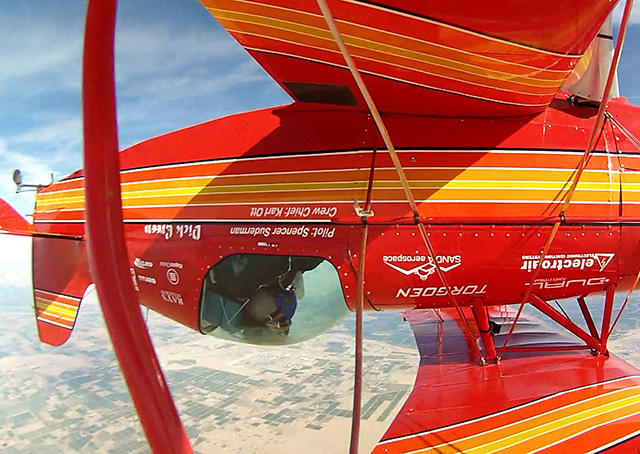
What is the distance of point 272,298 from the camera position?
3225 mm

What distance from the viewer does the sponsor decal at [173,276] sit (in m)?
3.37

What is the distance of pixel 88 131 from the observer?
139cm

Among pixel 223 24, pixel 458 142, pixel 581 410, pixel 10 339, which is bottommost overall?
pixel 10 339

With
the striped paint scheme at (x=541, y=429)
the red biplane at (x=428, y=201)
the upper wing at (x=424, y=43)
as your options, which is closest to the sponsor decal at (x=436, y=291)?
the red biplane at (x=428, y=201)

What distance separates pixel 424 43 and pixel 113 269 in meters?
1.62

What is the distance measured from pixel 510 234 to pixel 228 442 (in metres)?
6.19

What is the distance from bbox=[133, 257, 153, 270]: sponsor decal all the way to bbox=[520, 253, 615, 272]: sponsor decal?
299 cm

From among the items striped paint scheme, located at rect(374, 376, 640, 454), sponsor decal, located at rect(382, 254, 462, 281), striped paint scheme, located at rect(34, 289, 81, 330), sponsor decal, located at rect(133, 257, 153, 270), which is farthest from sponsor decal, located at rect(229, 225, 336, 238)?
striped paint scheme, located at rect(34, 289, 81, 330)

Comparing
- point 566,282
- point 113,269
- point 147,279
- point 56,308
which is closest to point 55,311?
point 56,308

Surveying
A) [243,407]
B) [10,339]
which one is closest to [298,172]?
[243,407]

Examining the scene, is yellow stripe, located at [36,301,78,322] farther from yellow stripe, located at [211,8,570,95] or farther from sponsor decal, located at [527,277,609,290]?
sponsor decal, located at [527,277,609,290]

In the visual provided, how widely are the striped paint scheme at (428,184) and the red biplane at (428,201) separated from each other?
0.04 feet

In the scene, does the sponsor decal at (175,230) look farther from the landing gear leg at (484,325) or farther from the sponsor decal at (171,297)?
the landing gear leg at (484,325)

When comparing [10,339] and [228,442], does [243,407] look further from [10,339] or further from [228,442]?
[10,339]
